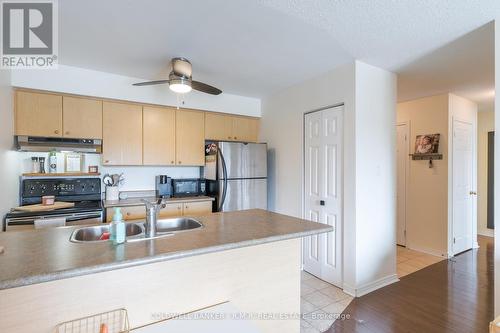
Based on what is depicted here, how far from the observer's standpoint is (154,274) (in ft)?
4.17

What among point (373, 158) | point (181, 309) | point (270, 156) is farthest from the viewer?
point (270, 156)

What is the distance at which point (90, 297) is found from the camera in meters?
1.14

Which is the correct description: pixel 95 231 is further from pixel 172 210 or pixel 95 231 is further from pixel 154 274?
pixel 172 210

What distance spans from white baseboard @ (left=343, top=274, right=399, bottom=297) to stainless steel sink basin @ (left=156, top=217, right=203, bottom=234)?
6.21 feet

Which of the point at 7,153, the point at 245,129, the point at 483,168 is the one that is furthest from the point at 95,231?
the point at 483,168

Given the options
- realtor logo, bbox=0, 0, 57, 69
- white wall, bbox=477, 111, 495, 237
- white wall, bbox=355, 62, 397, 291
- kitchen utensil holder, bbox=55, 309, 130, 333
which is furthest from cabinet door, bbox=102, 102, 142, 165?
white wall, bbox=477, 111, 495, 237

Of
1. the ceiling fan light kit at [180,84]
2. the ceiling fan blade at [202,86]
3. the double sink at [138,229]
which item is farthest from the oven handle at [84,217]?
the ceiling fan blade at [202,86]

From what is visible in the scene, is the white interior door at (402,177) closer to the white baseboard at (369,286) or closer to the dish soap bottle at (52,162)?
the white baseboard at (369,286)

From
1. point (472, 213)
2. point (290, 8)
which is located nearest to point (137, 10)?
point (290, 8)

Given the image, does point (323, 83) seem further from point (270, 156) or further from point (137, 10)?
point (137, 10)

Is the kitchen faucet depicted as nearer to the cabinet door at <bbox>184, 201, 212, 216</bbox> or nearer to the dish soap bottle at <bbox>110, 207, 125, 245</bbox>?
the dish soap bottle at <bbox>110, 207, 125, 245</bbox>

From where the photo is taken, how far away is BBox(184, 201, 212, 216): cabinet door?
3.45 m

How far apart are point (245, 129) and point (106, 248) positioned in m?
3.16

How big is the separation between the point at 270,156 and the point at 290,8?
2.38m
